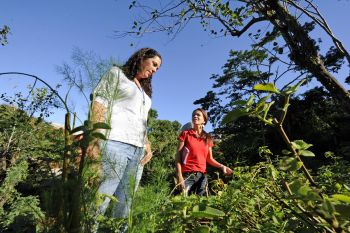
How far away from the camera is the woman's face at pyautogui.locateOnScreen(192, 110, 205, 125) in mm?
4701

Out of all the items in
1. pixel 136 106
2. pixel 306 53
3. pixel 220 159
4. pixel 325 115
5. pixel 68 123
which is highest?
pixel 325 115

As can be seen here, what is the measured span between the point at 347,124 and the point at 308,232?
38.7ft

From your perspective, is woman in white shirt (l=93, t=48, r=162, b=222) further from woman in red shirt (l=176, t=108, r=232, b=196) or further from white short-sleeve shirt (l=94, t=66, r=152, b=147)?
woman in red shirt (l=176, t=108, r=232, b=196)

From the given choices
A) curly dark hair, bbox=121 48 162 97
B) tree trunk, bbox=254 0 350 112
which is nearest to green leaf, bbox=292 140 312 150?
curly dark hair, bbox=121 48 162 97

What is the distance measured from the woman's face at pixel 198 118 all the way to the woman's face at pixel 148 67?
208 centimetres

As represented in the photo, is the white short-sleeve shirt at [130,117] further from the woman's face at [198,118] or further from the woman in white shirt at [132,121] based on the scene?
the woman's face at [198,118]

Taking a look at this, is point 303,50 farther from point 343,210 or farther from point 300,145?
point 343,210

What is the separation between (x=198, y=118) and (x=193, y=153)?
→ 57 centimetres

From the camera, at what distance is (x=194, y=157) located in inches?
175

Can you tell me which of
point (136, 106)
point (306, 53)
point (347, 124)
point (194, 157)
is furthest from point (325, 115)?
point (136, 106)

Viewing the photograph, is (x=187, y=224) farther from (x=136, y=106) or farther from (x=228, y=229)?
(x=136, y=106)

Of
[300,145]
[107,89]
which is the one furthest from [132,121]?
[300,145]

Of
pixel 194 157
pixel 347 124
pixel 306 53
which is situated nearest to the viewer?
pixel 194 157

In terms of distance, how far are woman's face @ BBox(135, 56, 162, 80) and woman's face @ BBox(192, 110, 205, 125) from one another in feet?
6.84
